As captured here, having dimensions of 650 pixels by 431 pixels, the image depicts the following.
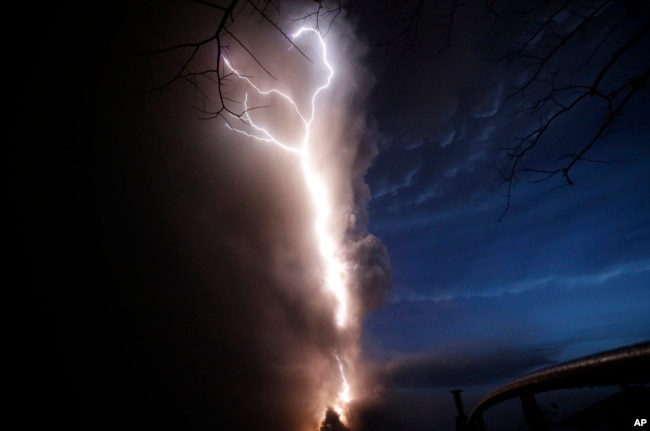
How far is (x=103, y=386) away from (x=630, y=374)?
48162 millimetres

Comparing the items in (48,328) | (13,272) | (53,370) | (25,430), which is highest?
(13,272)

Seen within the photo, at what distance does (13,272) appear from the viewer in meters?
28.3

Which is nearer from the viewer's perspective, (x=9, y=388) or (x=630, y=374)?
(x=630, y=374)

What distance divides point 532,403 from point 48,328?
1748 inches

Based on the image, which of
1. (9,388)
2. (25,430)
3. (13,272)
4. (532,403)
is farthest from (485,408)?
(25,430)

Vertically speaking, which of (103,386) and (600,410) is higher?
(103,386)

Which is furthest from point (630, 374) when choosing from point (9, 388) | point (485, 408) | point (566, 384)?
point (9, 388)

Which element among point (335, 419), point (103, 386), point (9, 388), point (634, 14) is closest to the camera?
point (634, 14)

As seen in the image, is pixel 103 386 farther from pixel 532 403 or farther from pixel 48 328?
pixel 532 403

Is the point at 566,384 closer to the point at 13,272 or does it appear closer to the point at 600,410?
the point at 600,410

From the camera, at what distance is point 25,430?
29.4 m

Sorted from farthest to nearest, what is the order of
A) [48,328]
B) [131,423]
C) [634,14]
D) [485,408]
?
[131,423] → [48,328] → [485,408] → [634,14]

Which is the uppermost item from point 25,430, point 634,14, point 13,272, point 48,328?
point 13,272

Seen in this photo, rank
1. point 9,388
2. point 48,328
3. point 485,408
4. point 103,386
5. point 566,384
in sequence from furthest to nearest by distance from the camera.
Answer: point 103,386, point 48,328, point 9,388, point 485,408, point 566,384
